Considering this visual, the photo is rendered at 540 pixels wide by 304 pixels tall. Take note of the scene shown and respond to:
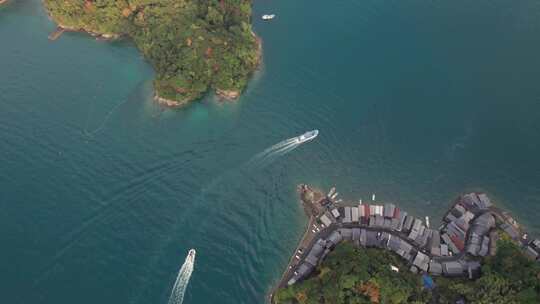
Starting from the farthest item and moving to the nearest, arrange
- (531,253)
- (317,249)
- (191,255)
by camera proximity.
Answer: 1. (317,249)
2. (191,255)
3. (531,253)

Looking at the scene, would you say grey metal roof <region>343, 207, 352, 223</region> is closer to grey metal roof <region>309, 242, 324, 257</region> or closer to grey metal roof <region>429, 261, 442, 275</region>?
grey metal roof <region>309, 242, 324, 257</region>

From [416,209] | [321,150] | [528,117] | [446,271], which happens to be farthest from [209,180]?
[528,117]

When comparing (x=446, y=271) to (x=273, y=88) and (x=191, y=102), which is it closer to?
(x=273, y=88)

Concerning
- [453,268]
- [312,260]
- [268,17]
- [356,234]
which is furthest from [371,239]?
[268,17]

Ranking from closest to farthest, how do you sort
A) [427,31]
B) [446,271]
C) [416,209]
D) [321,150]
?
[446,271], [416,209], [321,150], [427,31]

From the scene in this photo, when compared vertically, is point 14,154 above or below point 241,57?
below

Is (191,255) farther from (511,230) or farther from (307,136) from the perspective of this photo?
(511,230)
